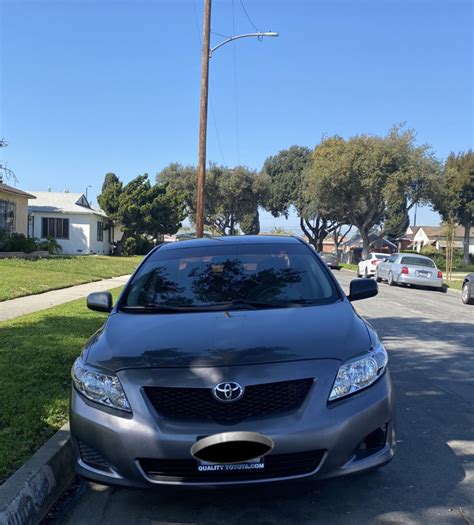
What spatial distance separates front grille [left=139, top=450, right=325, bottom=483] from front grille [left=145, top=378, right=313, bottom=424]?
9.2 inches

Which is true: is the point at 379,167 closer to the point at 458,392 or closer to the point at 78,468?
the point at 458,392

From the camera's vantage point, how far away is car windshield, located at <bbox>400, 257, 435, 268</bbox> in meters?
22.0

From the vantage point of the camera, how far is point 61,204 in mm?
35438

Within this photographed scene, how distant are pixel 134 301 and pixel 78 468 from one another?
4.63 ft

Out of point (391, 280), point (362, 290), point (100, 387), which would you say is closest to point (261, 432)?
point (100, 387)

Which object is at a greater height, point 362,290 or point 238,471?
point 362,290

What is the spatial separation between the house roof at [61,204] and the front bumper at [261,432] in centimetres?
3224

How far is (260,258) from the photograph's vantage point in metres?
4.77

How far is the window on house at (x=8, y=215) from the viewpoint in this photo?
2480cm

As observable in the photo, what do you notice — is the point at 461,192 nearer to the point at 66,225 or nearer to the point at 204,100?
the point at 66,225

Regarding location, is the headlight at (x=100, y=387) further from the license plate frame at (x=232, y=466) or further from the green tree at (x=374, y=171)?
the green tree at (x=374, y=171)

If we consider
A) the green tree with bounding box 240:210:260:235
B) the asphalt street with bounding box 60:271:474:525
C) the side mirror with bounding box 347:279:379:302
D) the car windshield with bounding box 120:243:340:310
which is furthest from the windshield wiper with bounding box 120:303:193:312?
the green tree with bounding box 240:210:260:235

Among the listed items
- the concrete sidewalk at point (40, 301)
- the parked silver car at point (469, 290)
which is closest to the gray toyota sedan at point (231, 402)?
the concrete sidewalk at point (40, 301)

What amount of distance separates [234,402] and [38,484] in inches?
56.9
